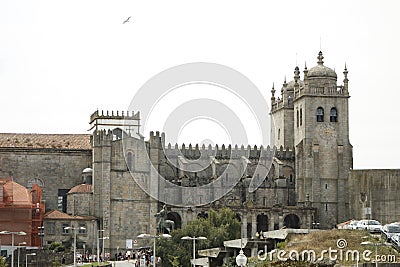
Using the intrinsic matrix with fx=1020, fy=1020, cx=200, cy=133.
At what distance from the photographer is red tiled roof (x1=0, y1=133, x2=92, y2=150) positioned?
107312 mm

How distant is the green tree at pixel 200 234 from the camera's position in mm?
80750

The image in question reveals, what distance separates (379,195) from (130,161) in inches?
1002

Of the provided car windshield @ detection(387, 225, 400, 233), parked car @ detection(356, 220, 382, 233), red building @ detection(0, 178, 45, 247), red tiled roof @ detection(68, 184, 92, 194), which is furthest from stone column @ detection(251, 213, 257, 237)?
car windshield @ detection(387, 225, 400, 233)

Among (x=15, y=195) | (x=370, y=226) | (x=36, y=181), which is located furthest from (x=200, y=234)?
(x=36, y=181)

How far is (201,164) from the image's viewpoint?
114 m

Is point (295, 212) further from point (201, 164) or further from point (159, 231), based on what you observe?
point (159, 231)

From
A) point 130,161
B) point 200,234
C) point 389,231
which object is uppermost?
point 130,161

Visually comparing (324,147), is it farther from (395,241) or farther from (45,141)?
(395,241)

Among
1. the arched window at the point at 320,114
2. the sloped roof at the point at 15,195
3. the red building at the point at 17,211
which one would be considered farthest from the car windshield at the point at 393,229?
the arched window at the point at 320,114

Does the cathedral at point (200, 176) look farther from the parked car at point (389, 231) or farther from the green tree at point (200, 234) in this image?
the parked car at point (389, 231)

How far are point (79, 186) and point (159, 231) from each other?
13.4m

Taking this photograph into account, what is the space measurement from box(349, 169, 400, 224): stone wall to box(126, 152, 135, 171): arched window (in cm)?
2363

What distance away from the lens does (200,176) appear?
113 metres

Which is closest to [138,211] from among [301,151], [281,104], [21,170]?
[21,170]
